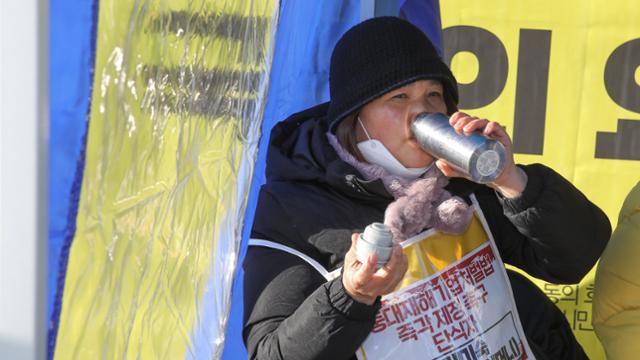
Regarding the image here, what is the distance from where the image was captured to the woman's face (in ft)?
4.52

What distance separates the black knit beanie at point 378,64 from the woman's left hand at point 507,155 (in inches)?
6.8

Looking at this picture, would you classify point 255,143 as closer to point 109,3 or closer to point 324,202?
point 324,202

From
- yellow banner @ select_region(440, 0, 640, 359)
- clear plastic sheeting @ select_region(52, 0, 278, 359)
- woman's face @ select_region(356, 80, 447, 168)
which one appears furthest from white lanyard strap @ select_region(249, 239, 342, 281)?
yellow banner @ select_region(440, 0, 640, 359)

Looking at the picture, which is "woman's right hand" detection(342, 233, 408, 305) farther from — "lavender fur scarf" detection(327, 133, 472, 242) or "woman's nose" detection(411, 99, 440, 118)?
"woman's nose" detection(411, 99, 440, 118)

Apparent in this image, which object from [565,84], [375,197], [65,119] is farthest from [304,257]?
[565,84]

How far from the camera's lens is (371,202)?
1.39 metres

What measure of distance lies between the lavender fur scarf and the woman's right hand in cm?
20

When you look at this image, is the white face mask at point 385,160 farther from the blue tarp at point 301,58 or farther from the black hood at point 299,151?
the blue tarp at point 301,58

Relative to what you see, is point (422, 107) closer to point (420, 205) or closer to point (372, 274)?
point (420, 205)

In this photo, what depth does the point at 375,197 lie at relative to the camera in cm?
137

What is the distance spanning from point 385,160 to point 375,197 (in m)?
0.07

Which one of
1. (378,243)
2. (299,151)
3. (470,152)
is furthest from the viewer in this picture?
(299,151)

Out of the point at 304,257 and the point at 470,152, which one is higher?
the point at 470,152

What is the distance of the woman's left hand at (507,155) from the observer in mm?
1205
